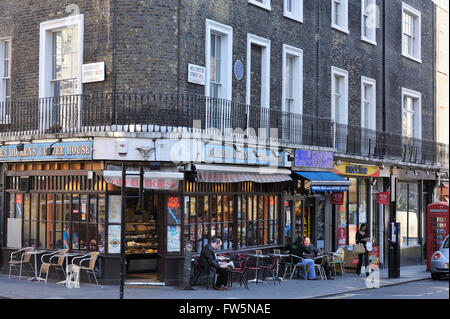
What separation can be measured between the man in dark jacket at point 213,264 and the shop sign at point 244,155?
206 centimetres

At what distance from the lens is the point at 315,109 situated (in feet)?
75.2

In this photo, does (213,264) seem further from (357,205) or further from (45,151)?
(357,205)

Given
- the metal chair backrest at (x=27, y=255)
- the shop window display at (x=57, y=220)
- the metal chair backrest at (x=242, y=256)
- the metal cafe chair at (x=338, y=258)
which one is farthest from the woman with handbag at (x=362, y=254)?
the metal chair backrest at (x=27, y=255)

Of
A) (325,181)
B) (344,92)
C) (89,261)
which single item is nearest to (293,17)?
(344,92)

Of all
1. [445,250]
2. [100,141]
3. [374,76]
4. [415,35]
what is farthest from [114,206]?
[415,35]

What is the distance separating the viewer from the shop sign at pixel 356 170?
23.3 meters

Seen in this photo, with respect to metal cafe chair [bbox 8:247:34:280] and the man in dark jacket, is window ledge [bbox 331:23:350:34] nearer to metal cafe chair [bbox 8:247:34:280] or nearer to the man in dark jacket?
the man in dark jacket

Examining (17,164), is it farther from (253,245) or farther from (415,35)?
(415,35)

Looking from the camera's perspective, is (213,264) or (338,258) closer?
(213,264)

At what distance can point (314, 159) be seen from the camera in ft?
71.5

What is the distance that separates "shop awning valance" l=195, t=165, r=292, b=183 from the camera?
1734 centimetres

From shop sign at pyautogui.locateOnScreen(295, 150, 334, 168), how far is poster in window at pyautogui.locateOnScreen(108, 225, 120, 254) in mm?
6210

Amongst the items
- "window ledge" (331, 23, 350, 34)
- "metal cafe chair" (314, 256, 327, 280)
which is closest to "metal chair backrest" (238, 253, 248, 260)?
"metal cafe chair" (314, 256, 327, 280)

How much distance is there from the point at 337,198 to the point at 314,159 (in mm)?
2312
